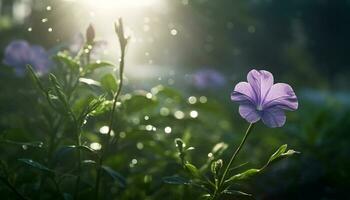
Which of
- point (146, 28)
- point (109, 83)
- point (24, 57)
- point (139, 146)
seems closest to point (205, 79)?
point (146, 28)

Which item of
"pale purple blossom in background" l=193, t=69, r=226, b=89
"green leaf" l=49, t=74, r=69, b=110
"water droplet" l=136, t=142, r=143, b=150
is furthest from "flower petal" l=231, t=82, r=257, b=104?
"pale purple blossom in background" l=193, t=69, r=226, b=89

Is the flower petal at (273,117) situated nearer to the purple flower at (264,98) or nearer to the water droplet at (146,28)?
the purple flower at (264,98)

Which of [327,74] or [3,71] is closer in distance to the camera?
[3,71]

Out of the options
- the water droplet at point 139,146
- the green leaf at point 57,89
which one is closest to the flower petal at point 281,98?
the green leaf at point 57,89

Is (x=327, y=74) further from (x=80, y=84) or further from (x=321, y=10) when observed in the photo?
(x=80, y=84)

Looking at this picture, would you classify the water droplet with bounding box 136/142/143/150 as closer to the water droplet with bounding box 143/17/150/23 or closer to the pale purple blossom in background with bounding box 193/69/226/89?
the water droplet with bounding box 143/17/150/23

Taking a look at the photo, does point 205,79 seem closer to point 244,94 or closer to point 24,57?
point 24,57

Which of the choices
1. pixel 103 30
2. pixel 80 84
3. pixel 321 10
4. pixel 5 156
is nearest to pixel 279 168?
pixel 103 30
